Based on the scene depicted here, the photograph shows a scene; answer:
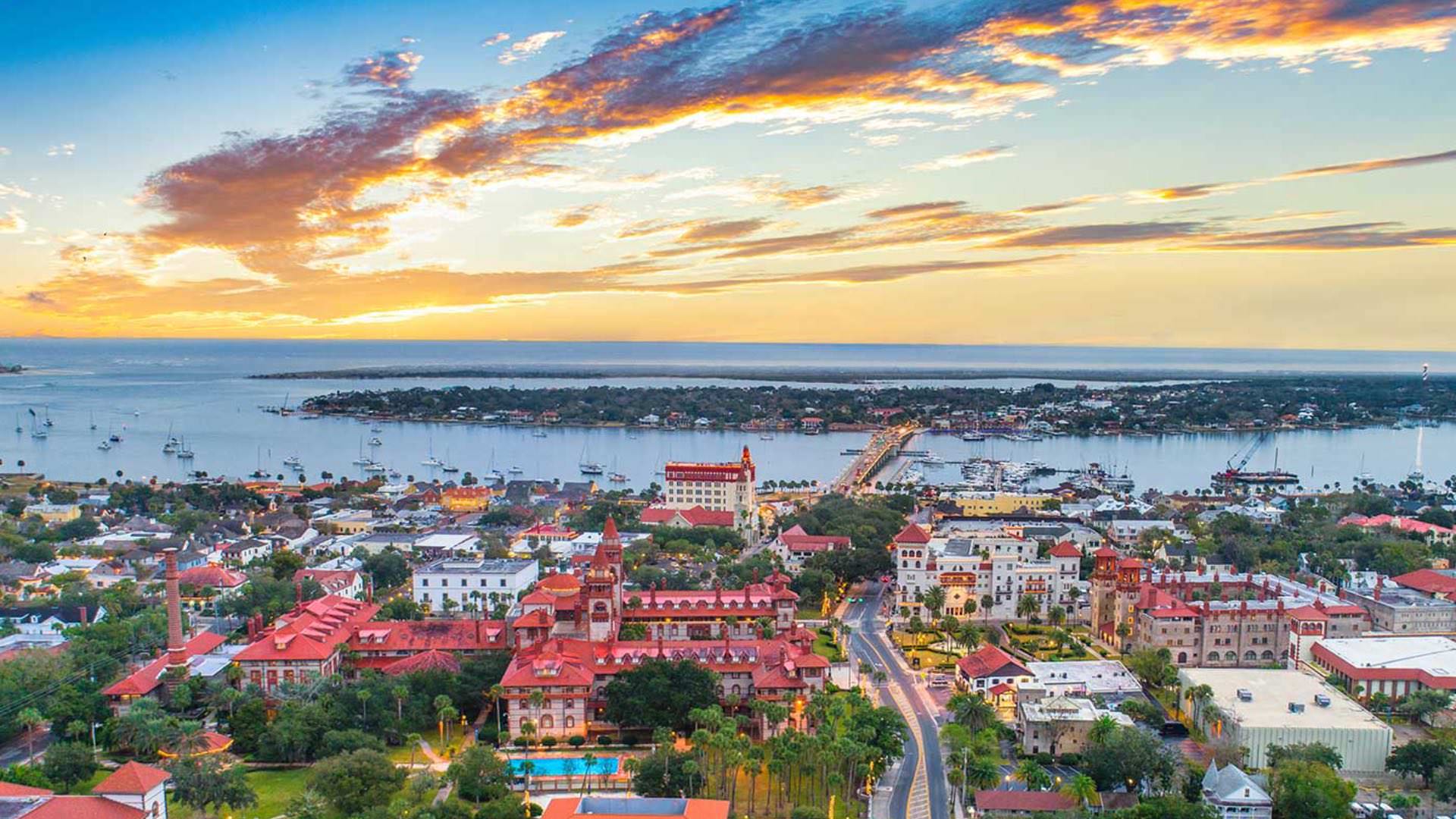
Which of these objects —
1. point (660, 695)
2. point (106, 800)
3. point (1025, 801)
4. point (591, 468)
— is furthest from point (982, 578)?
point (591, 468)

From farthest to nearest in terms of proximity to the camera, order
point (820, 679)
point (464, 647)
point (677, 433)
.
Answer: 1. point (677, 433)
2. point (464, 647)
3. point (820, 679)

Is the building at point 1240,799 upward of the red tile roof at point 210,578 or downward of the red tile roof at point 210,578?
downward

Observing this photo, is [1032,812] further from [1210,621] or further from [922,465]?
[922,465]

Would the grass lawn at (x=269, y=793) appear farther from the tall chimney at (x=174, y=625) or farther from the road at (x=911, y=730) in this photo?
the road at (x=911, y=730)

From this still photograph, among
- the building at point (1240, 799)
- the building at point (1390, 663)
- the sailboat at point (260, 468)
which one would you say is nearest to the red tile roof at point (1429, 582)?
the building at point (1390, 663)

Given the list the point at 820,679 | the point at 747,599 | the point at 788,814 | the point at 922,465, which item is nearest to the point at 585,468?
the point at 922,465

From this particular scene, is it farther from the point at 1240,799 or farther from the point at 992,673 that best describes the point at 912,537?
the point at 1240,799
